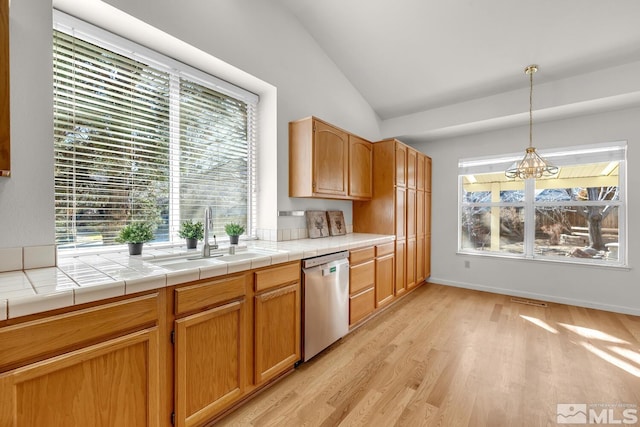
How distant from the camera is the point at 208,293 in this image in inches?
60.6

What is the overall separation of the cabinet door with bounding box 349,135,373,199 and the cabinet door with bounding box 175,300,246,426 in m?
2.11

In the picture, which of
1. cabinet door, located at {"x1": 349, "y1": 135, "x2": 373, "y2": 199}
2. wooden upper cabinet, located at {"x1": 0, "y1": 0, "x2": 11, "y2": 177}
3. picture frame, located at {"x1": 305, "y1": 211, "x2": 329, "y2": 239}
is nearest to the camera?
wooden upper cabinet, located at {"x1": 0, "y1": 0, "x2": 11, "y2": 177}

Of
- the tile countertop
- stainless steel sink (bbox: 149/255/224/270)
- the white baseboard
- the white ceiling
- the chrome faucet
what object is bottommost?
the white baseboard

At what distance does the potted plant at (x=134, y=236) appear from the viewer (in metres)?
1.84

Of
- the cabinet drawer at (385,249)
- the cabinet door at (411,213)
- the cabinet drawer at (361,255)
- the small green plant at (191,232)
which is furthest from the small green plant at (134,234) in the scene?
the cabinet door at (411,213)

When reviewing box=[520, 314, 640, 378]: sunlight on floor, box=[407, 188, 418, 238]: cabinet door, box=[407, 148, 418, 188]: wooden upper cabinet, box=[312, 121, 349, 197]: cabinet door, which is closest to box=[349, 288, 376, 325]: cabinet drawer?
box=[312, 121, 349, 197]: cabinet door

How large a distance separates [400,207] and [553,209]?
2.19 metres

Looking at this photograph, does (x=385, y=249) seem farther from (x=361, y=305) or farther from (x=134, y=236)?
(x=134, y=236)

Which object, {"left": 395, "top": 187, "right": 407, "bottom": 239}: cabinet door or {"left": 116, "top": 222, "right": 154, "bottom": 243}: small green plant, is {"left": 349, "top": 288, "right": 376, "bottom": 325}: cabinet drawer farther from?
{"left": 116, "top": 222, "right": 154, "bottom": 243}: small green plant

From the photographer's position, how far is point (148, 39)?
2000 mm

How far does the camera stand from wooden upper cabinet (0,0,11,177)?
1.25m

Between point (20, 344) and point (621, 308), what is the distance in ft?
17.7

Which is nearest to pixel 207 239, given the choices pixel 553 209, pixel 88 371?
pixel 88 371

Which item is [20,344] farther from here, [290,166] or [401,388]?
[290,166]
